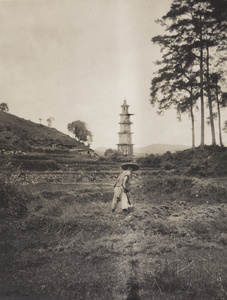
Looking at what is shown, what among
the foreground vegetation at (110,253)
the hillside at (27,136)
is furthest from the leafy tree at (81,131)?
the foreground vegetation at (110,253)

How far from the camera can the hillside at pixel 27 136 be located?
3181 cm

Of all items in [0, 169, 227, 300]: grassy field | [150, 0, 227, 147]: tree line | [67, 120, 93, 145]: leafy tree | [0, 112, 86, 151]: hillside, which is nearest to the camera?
[0, 169, 227, 300]: grassy field

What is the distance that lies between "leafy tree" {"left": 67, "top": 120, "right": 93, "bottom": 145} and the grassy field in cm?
5334

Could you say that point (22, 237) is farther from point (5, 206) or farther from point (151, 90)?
point (151, 90)

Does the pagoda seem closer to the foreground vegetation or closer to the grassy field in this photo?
the foreground vegetation

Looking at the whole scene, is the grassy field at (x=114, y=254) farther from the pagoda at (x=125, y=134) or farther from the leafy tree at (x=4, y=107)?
the leafy tree at (x=4, y=107)

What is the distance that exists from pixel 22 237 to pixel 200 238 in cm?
446

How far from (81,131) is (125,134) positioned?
18270 millimetres

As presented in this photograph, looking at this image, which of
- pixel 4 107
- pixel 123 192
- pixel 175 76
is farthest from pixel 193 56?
pixel 4 107

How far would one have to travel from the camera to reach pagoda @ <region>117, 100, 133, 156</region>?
155ft

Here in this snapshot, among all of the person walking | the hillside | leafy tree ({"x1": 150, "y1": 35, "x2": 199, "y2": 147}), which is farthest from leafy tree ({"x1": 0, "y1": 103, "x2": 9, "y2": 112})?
the person walking

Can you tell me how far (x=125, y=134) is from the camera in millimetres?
47625

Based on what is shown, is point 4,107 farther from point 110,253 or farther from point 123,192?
point 110,253

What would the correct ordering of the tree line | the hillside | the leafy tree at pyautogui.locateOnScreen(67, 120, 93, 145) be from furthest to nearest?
1. the leafy tree at pyautogui.locateOnScreen(67, 120, 93, 145)
2. the hillside
3. the tree line
